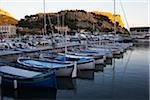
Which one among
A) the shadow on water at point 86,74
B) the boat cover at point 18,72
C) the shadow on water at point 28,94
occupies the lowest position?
the shadow on water at point 28,94

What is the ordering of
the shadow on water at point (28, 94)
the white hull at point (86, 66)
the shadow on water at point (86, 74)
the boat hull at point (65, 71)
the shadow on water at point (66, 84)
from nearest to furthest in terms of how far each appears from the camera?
the shadow on water at point (28, 94), the shadow on water at point (66, 84), the boat hull at point (65, 71), the shadow on water at point (86, 74), the white hull at point (86, 66)

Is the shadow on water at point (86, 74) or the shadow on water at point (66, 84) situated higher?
the shadow on water at point (86, 74)

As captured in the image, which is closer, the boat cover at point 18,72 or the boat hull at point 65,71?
the boat cover at point 18,72

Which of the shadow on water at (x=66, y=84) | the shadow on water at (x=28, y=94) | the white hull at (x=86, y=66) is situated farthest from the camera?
the white hull at (x=86, y=66)

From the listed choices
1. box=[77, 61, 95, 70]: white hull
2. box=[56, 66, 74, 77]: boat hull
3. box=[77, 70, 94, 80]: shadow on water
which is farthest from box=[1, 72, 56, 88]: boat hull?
box=[77, 61, 95, 70]: white hull

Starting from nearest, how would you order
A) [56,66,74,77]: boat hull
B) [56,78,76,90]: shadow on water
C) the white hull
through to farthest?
[56,78,76,90]: shadow on water < [56,66,74,77]: boat hull < the white hull

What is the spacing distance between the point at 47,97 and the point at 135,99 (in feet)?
18.5

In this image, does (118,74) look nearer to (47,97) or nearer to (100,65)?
(100,65)

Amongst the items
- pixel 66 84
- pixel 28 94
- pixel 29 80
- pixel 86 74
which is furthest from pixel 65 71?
pixel 28 94

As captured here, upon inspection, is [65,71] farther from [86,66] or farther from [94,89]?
[86,66]

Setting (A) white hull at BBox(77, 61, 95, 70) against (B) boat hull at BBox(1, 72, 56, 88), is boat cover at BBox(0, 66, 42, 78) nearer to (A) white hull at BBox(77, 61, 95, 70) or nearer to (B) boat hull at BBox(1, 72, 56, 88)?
(B) boat hull at BBox(1, 72, 56, 88)

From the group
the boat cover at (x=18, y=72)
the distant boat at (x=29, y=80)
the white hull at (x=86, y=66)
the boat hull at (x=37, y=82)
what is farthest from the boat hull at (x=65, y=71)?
the boat hull at (x=37, y=82)

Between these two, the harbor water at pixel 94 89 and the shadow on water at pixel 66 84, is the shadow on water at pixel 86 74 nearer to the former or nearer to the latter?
the harbor water at pixel 94 89

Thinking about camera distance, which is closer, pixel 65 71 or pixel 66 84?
pixel 66 84
